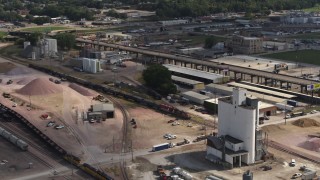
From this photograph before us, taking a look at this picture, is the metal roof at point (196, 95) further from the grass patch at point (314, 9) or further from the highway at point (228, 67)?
the grass patch at point (314, 9)

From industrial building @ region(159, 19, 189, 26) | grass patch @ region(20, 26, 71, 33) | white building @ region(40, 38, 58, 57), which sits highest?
industrial building @ region(159, 19, 189, 26)

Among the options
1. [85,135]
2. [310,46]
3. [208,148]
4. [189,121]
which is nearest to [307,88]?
[189,121]

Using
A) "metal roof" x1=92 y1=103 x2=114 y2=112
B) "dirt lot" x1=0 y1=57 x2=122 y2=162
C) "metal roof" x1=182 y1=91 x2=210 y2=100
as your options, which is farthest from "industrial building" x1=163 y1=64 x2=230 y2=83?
"metal roof" x1=92 y1=103 x2=114 y2=112

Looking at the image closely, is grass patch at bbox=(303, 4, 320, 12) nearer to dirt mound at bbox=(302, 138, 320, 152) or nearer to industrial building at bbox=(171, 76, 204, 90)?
industrial building at bbox=(171, 76, 204, 90)

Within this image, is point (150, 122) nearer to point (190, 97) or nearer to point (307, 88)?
point (190, 97)

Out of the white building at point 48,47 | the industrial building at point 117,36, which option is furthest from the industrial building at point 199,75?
the industrial building at point 117,36

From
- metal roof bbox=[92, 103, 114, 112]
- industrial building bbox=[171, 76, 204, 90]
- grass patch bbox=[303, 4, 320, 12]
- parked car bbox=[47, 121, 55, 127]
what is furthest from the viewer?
grass patch bbox=[303, 4, 320, 12]

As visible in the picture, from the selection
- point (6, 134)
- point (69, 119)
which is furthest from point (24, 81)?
point (6, 134)
